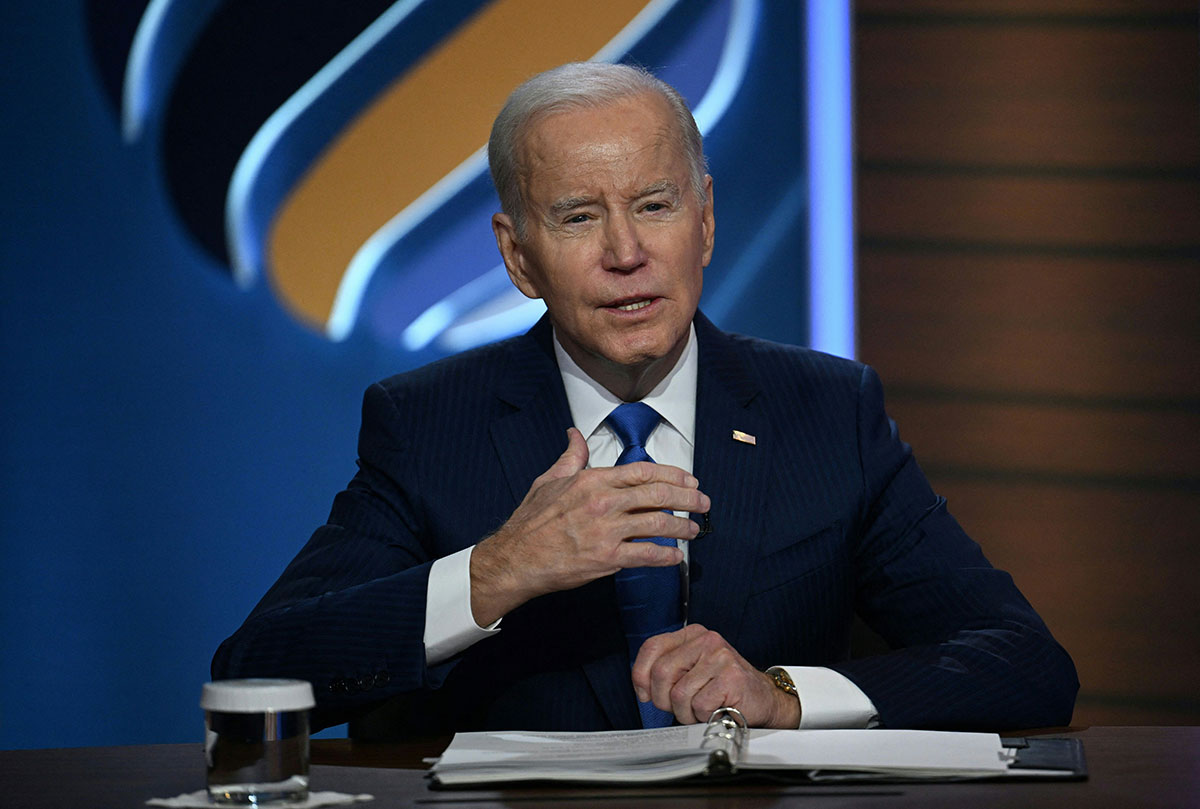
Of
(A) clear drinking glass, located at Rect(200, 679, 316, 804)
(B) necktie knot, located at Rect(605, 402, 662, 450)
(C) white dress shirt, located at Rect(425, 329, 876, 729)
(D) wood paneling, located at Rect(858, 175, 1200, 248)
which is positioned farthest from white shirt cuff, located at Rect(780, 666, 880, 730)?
(D) wood paneling, located at Rect(858, 175, 1200, 248)

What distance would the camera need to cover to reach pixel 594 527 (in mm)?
1431

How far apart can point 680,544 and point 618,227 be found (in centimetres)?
47

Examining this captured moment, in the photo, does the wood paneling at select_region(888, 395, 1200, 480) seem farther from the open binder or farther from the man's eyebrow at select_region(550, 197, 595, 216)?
the open binder

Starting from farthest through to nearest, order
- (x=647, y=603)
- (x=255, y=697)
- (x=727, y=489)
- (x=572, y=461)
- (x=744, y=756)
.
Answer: (x=727, y=489), (x=647, y=603), (x=572, y=461), (x=744, y=756), (x=255, y=697)

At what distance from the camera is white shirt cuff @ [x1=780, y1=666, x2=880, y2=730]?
1423 millimetres

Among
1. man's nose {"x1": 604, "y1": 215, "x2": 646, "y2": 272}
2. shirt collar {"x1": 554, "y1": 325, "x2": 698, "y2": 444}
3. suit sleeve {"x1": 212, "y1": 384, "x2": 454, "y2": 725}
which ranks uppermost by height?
man's nose {"x1": 604, "y1": 215, "x2": 646, "y2": 272}

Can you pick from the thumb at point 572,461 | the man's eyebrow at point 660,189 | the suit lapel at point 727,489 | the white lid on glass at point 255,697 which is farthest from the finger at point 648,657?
the man's eyebrow at point 660,189

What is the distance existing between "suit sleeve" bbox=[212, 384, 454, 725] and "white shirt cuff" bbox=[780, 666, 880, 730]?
1.47 feet

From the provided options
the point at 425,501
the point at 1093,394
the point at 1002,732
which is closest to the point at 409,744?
the point at 425,501

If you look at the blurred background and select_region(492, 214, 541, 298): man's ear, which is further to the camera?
the blurred background

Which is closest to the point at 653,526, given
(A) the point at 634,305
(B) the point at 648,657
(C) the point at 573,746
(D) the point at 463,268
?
(B) the point at 648,657

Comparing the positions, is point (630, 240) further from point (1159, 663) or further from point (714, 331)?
point (1159, 663)

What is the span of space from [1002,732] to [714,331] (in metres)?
0.82

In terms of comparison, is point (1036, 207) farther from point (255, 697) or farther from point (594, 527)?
point (255, 697)
